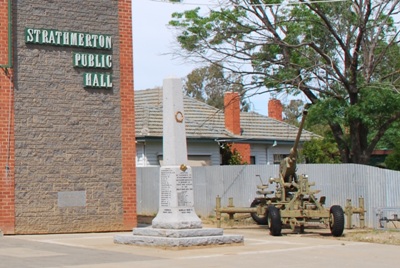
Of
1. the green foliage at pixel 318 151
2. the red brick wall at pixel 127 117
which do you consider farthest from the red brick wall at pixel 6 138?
the green foliage at pixel 318 151

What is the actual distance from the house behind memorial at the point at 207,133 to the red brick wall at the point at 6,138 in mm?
11575

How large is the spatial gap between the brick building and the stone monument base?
13.0 feet

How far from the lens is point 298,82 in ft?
84.1

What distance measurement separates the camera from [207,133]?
116 ft

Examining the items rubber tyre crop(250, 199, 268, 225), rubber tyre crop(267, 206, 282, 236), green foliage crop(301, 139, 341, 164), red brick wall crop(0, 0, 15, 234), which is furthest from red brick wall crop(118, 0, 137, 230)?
green foliage crop(301, 139, 341, 164)

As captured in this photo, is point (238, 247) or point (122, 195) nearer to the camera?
point (238, 247)

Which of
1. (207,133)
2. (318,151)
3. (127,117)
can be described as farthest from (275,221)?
(318,151)

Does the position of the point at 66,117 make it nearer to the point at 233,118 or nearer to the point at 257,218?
the point at 257,218

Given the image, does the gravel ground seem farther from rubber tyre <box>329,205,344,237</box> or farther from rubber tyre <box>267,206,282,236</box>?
rubber tyre <box>267,206,282,236</box>

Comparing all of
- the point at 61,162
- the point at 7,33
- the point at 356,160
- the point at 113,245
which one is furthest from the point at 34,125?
the point at 356,160

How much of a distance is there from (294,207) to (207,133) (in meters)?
14.8

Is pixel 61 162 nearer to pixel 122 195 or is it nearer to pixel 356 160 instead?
pixel 122 195

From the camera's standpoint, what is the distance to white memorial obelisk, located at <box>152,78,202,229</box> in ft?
56.5

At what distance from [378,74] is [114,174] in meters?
10.4
